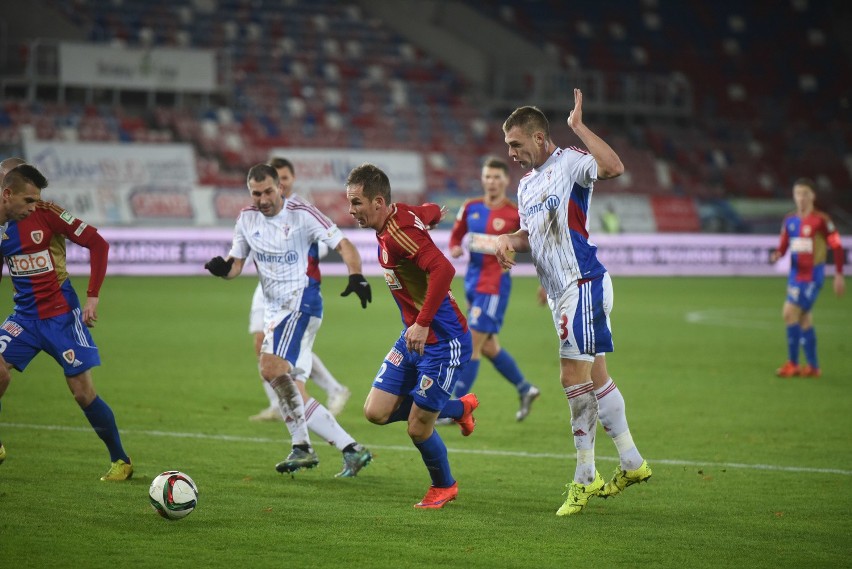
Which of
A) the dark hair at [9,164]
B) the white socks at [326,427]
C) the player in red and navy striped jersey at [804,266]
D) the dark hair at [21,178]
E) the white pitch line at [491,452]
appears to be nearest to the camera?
the dark hair at [21,178]

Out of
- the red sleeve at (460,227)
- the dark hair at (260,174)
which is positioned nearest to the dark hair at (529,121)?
the dark hair at (260,174)

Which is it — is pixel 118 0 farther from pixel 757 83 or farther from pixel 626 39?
pixel 757 83

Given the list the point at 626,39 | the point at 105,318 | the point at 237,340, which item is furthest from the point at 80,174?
the point at 626,39

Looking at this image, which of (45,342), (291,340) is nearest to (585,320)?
(291,340)

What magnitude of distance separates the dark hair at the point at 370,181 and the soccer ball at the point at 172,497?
197 cm

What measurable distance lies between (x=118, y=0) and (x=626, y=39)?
19.4 m

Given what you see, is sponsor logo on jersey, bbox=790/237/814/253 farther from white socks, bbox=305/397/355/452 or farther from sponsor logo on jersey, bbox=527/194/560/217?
sponsor logo on jersey, bbox=527/194/560/217

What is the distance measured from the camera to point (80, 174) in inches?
1230

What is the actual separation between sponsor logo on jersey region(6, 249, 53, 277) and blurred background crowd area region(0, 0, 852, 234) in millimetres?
24373

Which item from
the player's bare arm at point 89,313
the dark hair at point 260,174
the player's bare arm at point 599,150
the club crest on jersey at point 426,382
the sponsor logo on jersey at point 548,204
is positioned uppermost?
the player's bare arm at point 599,150

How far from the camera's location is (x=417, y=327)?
688 cm

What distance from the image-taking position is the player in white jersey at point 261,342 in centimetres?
1012

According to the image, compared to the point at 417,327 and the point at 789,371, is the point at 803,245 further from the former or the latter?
the point at 417,327

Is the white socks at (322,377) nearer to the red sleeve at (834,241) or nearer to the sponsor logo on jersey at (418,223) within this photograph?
the sponsor logo on jersey at (418,223)
